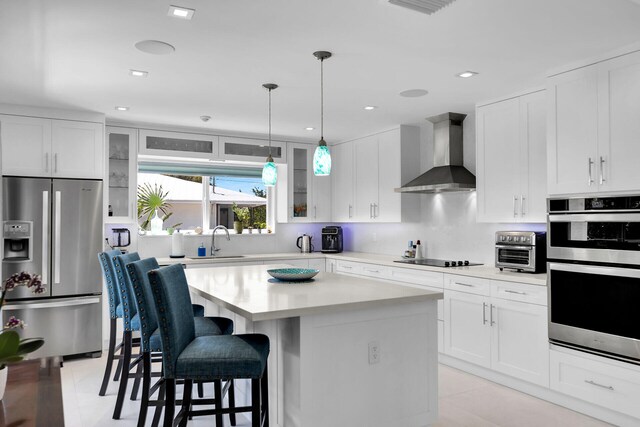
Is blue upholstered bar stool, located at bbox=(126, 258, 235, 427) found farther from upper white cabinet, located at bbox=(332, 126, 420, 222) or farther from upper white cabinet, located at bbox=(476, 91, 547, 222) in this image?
upper white cabinet, located at bbox=(332, 126, 420, 222)

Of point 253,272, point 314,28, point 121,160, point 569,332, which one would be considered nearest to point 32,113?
point 121,160

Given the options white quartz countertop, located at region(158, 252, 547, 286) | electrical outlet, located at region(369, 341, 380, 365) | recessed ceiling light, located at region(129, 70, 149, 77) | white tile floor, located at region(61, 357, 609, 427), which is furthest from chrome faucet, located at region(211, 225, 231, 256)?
electrical outlet, located at region(369, 341, 380, 365)

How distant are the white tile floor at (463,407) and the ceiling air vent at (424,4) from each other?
8.20 feet

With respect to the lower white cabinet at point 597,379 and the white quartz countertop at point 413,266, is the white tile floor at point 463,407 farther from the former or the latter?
the white quartz countertop at point 413,266

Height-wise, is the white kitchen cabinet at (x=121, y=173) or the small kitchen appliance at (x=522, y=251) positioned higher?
the white kitchen cabinet at (x=121, y=173)

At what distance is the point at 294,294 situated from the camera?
103 inches

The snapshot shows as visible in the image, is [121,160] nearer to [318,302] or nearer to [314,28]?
[314,28]

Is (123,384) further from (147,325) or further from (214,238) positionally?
(214,238)

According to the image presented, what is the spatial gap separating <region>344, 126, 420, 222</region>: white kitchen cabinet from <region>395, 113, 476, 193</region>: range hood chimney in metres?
0.38

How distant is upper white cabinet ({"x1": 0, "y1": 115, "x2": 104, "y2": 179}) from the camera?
14.3ft

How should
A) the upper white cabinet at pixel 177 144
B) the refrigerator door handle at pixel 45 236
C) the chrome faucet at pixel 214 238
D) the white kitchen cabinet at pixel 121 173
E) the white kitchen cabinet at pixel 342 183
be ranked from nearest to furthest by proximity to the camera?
the refrigerator door handle at pixel 45 236
the white kitchen cabinet at pixel 121 173
the upper white cabinet at pixel 177 144
the chrome faucet at pixel 214 238
the white kitchen cabinet at pixel 342 183

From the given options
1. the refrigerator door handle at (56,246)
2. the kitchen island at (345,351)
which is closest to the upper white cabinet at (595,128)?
the kitchen island at (345,351)

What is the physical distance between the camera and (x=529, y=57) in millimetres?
3148

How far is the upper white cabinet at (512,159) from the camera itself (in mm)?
3807
